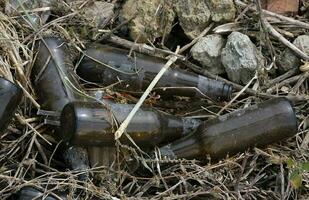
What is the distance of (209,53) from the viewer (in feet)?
7.87

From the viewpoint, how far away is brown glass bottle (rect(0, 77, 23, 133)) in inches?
78.1

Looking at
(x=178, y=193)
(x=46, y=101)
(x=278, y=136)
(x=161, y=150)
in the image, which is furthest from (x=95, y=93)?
(x=278, y=136)

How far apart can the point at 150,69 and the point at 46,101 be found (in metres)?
0.40

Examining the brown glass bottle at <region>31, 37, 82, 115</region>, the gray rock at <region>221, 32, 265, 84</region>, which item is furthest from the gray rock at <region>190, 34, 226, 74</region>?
the brown glass bottle at <region>31, 37, 82, 115</region>

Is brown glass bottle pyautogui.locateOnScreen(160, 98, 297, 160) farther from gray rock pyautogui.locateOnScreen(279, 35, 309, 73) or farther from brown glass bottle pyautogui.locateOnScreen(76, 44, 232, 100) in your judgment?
gray rock pyautogui.locateOnScreen(279, 35, 309, 73)

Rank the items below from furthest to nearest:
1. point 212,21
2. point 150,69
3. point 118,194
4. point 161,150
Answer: point 212,21 → point 150,69 → point 161,150 → point 118,194

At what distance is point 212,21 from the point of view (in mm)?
2500

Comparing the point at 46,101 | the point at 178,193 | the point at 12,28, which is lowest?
the point at 178,193

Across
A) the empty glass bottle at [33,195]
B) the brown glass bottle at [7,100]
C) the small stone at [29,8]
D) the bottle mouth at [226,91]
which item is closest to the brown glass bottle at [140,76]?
the bottle mouth at [226,91]

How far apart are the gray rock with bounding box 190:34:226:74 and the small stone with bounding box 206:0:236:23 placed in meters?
0.09

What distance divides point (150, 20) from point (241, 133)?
603mm

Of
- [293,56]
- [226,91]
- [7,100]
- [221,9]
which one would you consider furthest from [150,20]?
[7,100]

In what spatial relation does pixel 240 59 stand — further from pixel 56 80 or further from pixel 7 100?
pixel 7 100

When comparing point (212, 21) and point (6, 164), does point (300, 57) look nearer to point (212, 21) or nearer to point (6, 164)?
point (212, 21)
